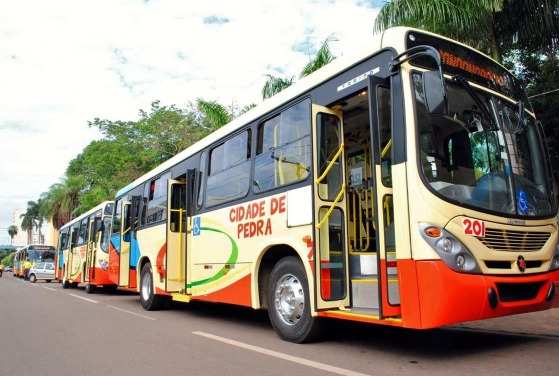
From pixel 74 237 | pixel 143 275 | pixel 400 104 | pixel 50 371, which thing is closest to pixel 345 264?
pixel 400 104

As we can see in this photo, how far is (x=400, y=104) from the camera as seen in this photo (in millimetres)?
5254

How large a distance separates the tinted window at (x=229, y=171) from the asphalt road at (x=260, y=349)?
2.10 meters

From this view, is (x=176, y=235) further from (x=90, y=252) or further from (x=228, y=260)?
(x=90, y=252)

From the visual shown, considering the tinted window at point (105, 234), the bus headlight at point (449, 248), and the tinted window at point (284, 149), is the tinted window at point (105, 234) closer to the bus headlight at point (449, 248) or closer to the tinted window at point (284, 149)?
the tinted window at point (284, 149)

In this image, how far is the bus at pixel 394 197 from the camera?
4922 millimetres

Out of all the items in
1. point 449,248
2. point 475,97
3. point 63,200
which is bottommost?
point 449,248

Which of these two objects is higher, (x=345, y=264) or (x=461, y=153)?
(x=461, y=153)

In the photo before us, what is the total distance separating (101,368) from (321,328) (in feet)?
8.24

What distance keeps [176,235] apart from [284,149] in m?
4.31

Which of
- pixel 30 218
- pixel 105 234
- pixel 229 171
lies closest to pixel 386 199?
pixel 229 171

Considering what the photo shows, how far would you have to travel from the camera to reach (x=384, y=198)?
5.34 m

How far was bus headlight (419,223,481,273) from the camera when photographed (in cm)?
480

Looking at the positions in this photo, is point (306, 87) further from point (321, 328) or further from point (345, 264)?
point (321, 328)

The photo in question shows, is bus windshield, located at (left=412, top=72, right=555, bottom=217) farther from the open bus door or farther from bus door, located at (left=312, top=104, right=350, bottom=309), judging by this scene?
bus door, located at (left=312, top=104, right=350, bottom=309)
